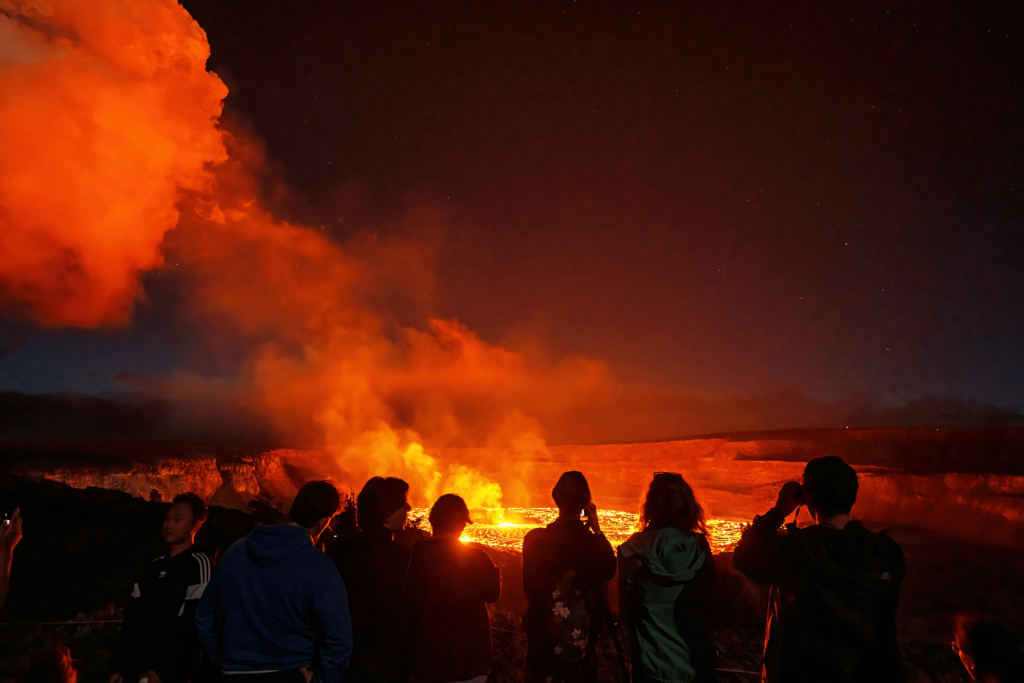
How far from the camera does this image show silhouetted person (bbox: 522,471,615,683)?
3916mm

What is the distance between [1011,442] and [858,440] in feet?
15.2

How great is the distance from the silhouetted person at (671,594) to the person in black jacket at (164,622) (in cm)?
327

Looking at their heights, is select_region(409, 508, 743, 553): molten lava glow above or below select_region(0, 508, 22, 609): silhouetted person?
A: below

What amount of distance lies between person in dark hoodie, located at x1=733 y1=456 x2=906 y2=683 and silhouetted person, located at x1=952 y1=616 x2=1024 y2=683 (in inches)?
22.3

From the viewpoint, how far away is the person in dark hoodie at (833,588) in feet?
9.79

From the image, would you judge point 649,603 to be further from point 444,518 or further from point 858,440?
point 858,440

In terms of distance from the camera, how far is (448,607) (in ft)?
12.4

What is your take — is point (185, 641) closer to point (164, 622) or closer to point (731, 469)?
point (164, 622)

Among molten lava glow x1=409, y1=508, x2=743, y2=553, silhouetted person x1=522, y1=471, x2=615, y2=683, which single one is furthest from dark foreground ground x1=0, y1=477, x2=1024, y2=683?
silhouetted person x1=522, y1=471, x2=615, y2=683

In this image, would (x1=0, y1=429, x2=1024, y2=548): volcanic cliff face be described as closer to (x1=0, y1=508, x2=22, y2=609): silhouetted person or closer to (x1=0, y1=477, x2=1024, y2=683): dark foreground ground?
(x1=0, y1=477, x2=1024, y2=683): dark foreground ground

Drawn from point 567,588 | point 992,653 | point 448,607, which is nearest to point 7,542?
point 448,607

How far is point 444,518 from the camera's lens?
3938 millimetres

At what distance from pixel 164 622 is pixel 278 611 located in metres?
1.50

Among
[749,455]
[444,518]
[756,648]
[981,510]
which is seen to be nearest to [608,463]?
[749,455]
